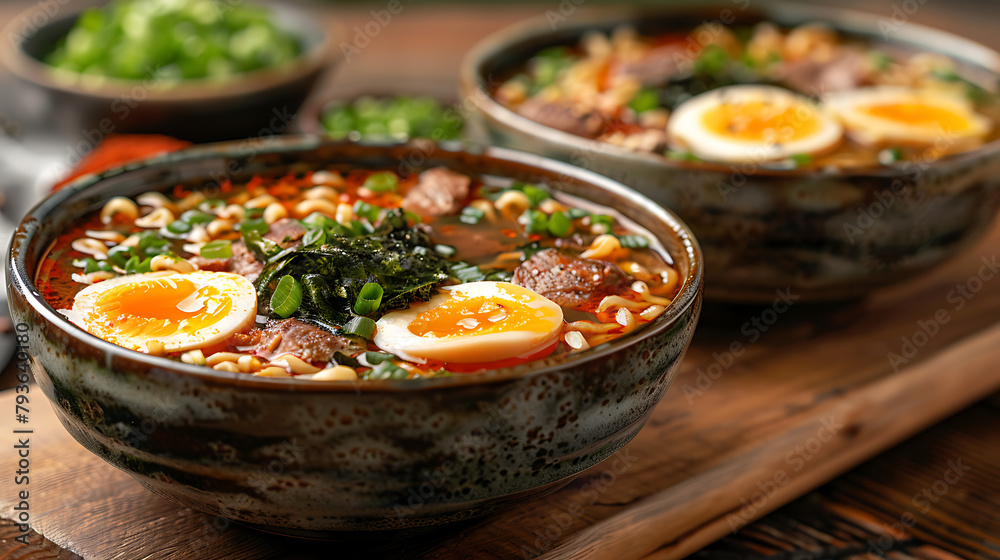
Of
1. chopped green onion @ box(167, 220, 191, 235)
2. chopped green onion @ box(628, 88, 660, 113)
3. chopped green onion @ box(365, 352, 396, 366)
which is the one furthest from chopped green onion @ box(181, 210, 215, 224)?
chopped green onion @ box(628, 88, 660, 113)

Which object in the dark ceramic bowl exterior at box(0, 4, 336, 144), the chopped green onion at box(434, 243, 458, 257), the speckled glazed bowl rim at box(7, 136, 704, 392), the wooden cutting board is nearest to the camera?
the speckled glazed bowl rim at box(7, 136, 704, 392)

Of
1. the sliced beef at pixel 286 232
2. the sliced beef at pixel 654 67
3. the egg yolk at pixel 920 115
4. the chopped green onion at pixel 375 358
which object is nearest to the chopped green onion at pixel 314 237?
the sliced beef at pixel 286 232

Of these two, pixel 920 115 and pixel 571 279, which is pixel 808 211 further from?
pixel 920 115

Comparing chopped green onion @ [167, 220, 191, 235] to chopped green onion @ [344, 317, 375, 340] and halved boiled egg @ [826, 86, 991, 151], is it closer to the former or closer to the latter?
chopped green onion @ [344, 317, 375, 340]

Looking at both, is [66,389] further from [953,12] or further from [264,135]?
[953,12]

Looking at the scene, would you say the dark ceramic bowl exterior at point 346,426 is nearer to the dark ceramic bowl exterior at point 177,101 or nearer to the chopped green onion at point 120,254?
the chopped green onion at point 120,254
